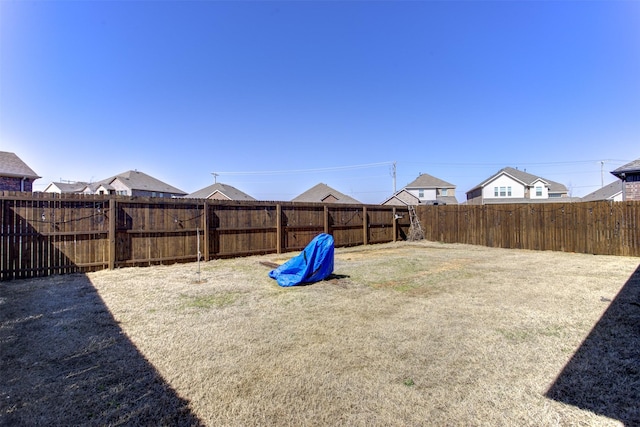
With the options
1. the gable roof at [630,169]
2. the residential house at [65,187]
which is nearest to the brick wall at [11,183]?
the residential house at [65,187]

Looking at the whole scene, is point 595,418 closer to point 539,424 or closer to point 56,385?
point 539,424

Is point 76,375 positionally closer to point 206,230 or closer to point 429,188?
point 206,230

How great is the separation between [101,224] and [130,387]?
22.1 feet

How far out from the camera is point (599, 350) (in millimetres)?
3322

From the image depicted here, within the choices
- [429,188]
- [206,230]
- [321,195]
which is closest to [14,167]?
[206,230]

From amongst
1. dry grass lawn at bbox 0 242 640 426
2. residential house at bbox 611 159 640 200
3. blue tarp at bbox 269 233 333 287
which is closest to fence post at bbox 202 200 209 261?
dry grass lawn at bbox 0 242 640 426

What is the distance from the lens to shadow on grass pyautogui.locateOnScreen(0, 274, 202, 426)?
2240 mm

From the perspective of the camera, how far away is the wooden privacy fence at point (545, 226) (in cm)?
1096

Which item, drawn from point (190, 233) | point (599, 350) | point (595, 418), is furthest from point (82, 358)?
point (190, 233)

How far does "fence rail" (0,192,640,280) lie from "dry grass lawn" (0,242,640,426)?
3.98 ft

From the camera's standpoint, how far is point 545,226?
1279 centimetres

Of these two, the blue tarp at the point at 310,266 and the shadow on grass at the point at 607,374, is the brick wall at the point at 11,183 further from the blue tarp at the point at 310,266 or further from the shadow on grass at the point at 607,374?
the shadow on grass at the point at 607,374

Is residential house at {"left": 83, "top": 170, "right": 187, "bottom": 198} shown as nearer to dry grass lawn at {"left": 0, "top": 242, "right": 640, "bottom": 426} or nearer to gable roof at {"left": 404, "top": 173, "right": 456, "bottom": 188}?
dry grass lawn at {"left": 0, "top": 242, "right": 640, "bottom": 426}

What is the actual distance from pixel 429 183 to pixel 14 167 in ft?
138
